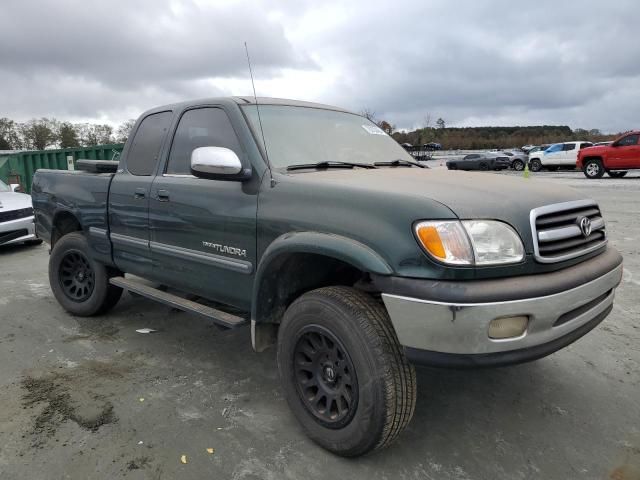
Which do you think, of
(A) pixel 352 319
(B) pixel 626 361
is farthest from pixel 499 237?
(B) pixel 626 361

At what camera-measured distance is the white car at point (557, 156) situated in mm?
26688

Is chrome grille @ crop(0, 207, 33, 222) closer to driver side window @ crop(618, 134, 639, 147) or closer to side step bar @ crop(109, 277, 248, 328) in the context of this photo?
side step bar @ crop(109, 277, 248, 328)

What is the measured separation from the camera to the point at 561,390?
3.14m

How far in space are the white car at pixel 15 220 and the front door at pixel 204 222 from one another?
17.5 feet

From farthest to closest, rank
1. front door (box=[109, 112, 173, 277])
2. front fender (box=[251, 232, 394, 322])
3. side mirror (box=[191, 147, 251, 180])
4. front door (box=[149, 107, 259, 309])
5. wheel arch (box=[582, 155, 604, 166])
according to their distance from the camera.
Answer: wheel arch (box=[582, 155, 604, 166]) → front door (box=[109, 112, 173, 277]) → front door (box=[149, 107, 259, 309]) → side mirror (box=[191, 147, 251, 180]) → front fender (box=[251, 232, 394, 322])

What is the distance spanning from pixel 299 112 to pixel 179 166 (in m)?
0.95

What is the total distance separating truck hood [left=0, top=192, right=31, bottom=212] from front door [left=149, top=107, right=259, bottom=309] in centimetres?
559

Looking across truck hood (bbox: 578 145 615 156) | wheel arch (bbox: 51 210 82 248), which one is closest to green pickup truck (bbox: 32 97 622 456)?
wheel arch (bbox: 51 210 82 248)

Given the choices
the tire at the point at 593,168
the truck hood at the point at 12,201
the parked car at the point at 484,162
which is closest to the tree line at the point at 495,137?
the parked car at the point at 484,162

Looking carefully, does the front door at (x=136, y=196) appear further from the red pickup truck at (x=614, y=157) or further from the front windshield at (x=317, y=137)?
the red pickup truck at (x=614, y=157)

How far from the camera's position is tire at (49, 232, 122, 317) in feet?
14.4

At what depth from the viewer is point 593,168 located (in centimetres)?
1975

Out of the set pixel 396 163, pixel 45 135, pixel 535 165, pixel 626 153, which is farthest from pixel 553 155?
pixel 45 135

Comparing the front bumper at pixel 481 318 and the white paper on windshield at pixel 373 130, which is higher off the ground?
the white paper on windshield at pixel 373 130
